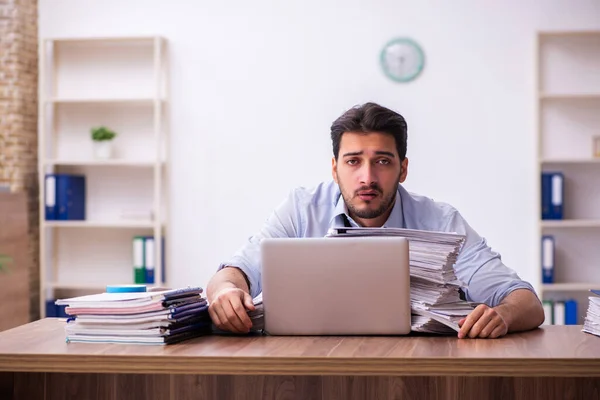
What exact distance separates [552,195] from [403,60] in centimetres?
125

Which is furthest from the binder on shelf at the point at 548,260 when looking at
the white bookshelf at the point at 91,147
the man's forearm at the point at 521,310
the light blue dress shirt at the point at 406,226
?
the man's forearm at the point at 521,310

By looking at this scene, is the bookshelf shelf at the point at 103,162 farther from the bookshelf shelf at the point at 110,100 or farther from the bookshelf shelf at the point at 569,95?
the bookshelf shelf at the point at 569,95

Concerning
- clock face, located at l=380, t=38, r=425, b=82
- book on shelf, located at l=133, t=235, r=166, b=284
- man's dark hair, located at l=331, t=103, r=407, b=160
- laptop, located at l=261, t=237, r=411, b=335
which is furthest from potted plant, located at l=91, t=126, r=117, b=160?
laptop, located at l=261, t=237, r=411, b=335

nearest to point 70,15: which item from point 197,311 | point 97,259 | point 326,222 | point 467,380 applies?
point 97,259

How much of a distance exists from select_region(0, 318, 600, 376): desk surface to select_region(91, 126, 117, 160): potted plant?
11.4ft

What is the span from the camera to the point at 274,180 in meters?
Answer: 5.20

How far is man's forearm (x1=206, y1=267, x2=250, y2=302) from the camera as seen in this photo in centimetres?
213

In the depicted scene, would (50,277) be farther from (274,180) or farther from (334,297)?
(334,297)

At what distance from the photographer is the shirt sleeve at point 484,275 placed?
7.08ft

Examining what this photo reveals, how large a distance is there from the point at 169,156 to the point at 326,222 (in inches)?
115

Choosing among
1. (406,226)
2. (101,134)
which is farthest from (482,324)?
(101,134)

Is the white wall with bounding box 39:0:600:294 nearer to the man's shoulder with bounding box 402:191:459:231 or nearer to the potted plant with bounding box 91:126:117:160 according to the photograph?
the potted plant with bounding box 91:126:117:160

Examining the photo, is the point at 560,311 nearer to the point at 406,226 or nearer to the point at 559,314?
the point at 559,314

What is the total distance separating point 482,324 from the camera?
71.1 inches
